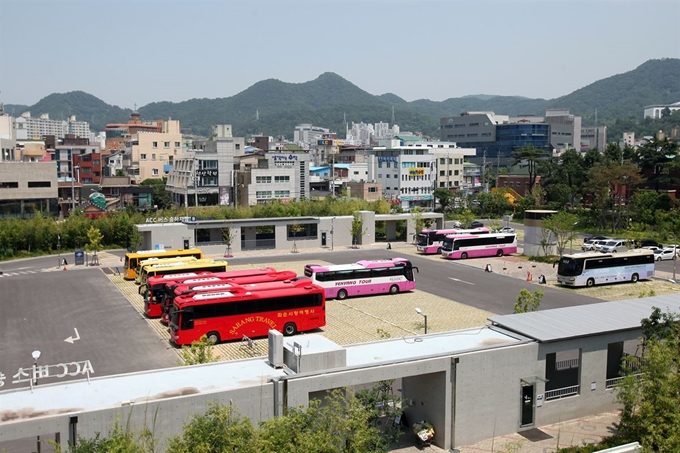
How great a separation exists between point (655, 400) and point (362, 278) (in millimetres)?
17253

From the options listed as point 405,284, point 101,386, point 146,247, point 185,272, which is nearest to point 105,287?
point 185,272

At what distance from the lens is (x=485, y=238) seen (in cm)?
4028

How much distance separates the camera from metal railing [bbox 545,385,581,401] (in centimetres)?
1436

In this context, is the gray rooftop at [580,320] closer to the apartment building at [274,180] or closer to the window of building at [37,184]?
the window of building at [37,184]

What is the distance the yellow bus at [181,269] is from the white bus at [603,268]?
16.8 meters

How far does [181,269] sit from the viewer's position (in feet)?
92.9

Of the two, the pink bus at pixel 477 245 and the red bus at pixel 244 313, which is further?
the pink bus at pixel 477 245

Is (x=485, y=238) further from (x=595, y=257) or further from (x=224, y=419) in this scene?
(x=224, y=419)

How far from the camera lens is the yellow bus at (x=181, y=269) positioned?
28.2m

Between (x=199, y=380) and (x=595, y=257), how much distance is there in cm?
2440

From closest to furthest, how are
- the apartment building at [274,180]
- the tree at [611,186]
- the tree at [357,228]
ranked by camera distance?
the tree at [357,228]
the tree at [611,186]
the apartment building at [274,180]

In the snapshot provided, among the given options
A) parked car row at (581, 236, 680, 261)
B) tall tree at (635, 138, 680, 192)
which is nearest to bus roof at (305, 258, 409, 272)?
parked car row at (581, 236, 680, 261)

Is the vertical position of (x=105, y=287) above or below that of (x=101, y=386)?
below

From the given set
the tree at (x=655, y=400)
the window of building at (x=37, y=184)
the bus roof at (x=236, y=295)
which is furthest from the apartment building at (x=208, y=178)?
the tree at (x=655, y=400)
